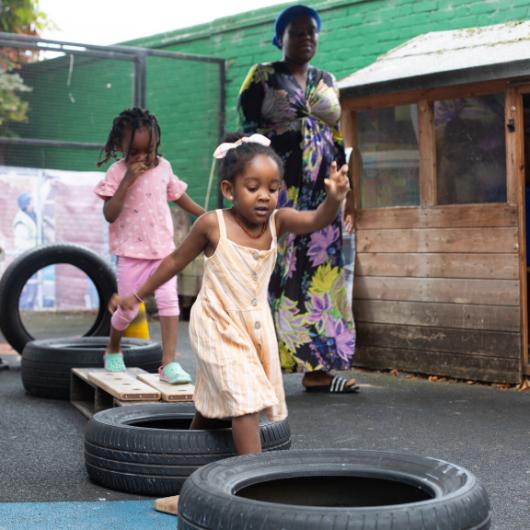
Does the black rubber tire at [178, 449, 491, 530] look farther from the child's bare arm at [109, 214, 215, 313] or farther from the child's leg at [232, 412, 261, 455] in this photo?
the child's bare arm at [109, 214, 215, 313]

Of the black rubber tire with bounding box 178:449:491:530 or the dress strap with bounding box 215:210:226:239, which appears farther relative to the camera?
the dress strap with bounding box 215:210:226:239

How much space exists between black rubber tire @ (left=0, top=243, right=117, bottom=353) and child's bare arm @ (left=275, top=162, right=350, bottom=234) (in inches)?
166

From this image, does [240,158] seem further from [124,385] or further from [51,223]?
[51,223]

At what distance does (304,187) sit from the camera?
6219 millimetres

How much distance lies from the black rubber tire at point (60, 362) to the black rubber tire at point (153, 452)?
6.92 ft

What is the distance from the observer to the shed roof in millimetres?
6348

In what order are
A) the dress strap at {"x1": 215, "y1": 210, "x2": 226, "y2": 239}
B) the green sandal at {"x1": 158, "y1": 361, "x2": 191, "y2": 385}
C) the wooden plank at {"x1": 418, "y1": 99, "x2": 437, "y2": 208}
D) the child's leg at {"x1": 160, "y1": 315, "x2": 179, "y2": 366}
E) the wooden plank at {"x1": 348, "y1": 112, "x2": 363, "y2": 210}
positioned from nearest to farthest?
the dress strap at {"x1": 215, "y1": 210, "x2": 226, "y2": 239}
the green sandal at {"x1": 158, "y1": 361, "x2": 191, "y2": 385}
the child's leg at {"x1": 160, "y1": 315, "x2": 179, "y2": 366}
the wooden plank at {"x1": 418, "y1": 99, "x2": 437, "y2": 208}
the wooden plank at {"x1": 348, "y1": 112, "x2": 363, "y2": 210}

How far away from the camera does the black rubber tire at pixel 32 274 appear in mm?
7566

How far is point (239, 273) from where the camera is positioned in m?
3.64

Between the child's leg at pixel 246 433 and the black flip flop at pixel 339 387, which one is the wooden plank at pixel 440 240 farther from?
the child's leg at pixel 246 433

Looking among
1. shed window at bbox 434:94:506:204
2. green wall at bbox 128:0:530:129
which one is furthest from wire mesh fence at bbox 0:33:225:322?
shed window at bbox 434:94:506:204

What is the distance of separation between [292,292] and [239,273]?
2.71 meters

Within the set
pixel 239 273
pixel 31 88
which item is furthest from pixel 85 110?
pixel 239 273

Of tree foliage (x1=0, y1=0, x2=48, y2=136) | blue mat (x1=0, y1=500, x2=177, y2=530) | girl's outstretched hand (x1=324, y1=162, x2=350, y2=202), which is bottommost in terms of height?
blue mat (x1=0, y1=500, x2=177, y2=530)
